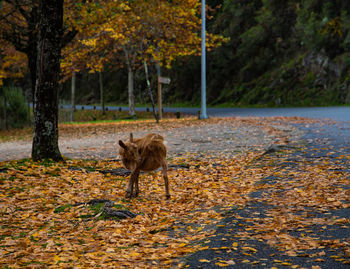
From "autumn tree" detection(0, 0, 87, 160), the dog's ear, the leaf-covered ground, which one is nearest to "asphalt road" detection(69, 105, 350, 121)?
the leaf-covered ground

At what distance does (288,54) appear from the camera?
38.3 metres

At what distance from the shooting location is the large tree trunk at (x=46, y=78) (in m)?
10.1

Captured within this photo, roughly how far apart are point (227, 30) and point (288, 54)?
33.9 feet

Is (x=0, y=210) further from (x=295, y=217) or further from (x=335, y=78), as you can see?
(x=335, y=78)

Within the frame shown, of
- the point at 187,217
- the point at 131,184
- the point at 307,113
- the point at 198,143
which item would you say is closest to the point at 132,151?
the point at 131,184

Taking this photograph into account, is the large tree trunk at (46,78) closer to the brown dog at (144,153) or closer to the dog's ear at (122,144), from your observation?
the brown dog at (144,153)

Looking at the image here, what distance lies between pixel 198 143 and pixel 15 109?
1726cm

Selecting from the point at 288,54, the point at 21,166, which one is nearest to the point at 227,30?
the point at 288,54

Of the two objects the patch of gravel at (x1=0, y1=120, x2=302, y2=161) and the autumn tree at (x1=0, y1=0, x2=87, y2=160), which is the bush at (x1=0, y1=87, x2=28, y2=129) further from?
the autumn tree at (x1=0, y1=0, x2=87, y2=160)

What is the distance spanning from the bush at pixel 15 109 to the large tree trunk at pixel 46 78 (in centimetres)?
1783

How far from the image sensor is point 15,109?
27.3m

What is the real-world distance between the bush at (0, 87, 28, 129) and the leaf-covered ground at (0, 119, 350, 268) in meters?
18.5

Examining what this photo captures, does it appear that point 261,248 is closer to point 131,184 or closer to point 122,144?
point 122,144

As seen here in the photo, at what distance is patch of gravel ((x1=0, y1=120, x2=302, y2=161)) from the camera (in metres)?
13.1
